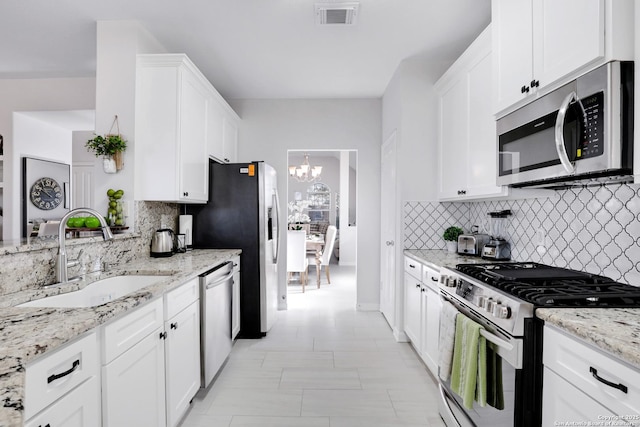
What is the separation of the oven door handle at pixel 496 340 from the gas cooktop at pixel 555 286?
19cm

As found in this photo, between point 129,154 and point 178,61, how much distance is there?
794 mm

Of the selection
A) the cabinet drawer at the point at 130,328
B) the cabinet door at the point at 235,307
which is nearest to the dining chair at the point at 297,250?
the cabinet door at the point at 235,307

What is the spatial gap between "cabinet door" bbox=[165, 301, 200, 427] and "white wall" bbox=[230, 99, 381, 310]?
7.60ft

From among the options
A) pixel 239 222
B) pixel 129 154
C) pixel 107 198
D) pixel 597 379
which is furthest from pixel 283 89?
pixel 597 379

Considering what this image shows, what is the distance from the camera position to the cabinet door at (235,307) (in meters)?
3.00

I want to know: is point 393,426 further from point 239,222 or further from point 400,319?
point 239,222

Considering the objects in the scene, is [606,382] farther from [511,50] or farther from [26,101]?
[26,101]

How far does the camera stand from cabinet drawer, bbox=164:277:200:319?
179 cm

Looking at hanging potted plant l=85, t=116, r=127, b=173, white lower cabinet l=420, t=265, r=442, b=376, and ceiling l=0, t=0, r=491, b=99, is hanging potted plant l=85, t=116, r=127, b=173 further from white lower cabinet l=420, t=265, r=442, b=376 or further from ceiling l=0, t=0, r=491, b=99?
white lower cabinet l=420, t=265, r=442, b=376

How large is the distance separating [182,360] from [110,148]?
1579mm

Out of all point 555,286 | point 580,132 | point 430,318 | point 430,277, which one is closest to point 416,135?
point 430,277

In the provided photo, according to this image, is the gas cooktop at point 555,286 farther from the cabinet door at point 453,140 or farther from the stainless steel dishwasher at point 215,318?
the stainless steel dishwasher at point 215,318

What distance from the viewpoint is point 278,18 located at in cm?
256

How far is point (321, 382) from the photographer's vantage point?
250cm
